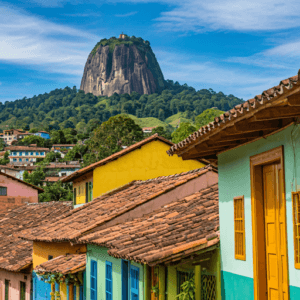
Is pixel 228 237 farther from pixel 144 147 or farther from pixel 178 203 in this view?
pixel 144 147

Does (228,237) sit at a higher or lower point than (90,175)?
lower

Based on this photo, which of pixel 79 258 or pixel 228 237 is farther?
pixel 79 258

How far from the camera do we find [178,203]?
13117mm

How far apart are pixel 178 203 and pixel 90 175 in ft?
24.5

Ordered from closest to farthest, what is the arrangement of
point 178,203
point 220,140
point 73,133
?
point 220,140 → point 178,203 → point 73,133

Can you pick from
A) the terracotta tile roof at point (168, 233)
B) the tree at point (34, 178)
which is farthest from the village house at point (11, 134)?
the terracotta tile roof at point (168, 233)

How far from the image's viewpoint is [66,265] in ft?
50.8

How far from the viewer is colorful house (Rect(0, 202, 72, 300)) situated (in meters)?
21.7

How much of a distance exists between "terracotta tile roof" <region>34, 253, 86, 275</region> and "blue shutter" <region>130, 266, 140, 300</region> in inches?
147

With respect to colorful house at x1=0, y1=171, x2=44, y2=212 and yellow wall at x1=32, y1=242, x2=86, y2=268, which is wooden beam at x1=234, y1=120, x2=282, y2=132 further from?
colorful house at x1=0, y1=171, x2=44, y2=212

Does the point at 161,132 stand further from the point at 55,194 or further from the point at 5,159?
the point at 5,159

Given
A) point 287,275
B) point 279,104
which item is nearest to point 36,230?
point 287,275

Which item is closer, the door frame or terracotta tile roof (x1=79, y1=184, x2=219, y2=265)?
the door frame

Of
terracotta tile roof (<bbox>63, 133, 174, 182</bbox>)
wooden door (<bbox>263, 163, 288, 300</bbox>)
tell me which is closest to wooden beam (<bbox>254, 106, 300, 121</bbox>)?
wooden door (<bbox>263, 163, 288, 300</bbox>)
